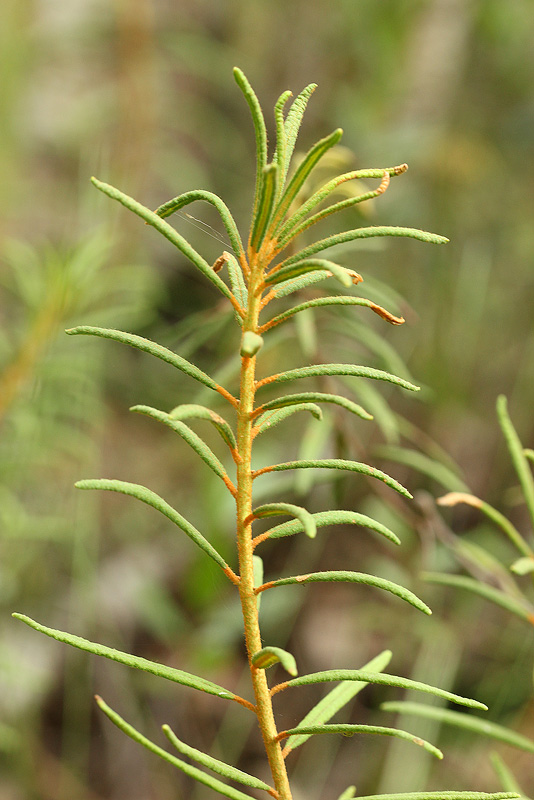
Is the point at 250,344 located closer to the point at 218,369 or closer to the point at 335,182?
the point at 335,182

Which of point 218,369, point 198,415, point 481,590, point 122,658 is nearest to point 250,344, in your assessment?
point 198,415

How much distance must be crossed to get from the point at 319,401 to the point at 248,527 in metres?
0.07

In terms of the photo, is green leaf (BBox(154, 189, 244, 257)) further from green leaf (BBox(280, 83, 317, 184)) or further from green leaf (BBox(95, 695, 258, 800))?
green leaf (BBox(95, 695, 258, 800))

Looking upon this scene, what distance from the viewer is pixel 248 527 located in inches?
12.2

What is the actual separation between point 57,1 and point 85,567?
2.04 m

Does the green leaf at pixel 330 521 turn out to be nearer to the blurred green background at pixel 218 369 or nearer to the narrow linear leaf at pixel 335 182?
the narrow linear leaf at pixel 335 182

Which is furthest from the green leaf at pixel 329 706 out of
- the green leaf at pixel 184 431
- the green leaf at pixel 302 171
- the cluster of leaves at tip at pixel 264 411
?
the green leaf at pixel 302 171

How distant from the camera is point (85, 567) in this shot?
127 cm

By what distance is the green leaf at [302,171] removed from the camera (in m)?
A: 0.29

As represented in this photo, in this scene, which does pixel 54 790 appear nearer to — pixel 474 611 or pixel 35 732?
pixel 35 732

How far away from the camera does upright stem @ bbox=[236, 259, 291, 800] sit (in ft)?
0.99

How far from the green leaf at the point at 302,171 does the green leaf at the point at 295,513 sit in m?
0.12

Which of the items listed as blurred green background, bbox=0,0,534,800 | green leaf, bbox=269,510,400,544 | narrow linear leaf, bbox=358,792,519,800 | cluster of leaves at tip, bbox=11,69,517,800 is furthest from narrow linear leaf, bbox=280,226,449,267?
blurred green background, bbox=0,0,534,800

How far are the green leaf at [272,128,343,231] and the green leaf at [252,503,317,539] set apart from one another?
12 centimetres
